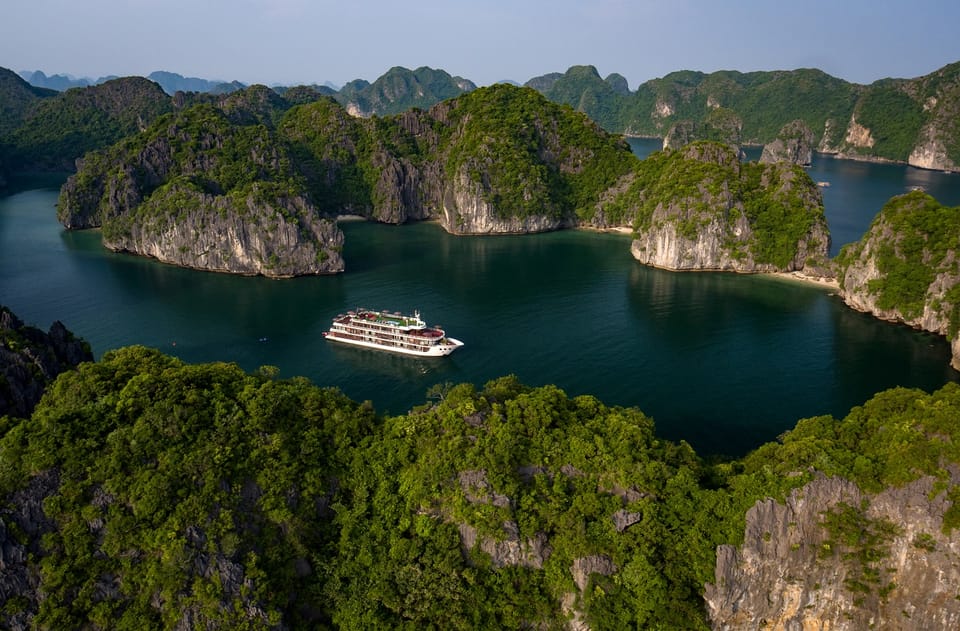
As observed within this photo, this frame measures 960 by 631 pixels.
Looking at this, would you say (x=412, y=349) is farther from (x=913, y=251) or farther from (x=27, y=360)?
(x=913, y=251)

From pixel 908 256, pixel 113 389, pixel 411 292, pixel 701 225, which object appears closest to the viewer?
pixel 113 389

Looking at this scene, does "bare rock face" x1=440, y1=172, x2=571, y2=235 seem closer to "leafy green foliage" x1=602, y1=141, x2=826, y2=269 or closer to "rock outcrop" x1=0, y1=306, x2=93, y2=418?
"leafy green foliage" x1=602, y1=141, x2=826, y2=269

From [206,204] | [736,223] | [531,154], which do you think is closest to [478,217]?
[531,154]

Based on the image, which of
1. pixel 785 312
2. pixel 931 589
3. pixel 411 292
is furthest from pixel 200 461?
pixel 785 312

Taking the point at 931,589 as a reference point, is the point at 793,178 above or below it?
above

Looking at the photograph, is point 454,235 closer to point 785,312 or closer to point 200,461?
point 785,312

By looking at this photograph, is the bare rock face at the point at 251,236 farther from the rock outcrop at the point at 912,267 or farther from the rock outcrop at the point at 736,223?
the rock outcrop at the point at 912,267
